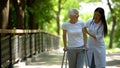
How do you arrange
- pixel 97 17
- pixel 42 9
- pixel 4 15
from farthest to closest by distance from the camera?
1. pixel 42 9
2. pixel 4 15
3. pixel 97 17

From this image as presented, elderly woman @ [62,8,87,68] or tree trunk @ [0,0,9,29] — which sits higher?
tree trunk @ [0,0,9,29]

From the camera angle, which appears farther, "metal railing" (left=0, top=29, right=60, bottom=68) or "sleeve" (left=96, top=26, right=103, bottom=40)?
"metal railing" (left=0, top=29, right=60, bottom=68)

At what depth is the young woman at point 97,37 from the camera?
30.0 ft

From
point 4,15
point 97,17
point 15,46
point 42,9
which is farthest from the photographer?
point 42,9

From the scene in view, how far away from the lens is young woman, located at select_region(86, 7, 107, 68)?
9.15 m

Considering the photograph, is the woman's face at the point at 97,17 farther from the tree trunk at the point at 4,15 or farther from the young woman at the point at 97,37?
the tree trunk at the point at 4,15

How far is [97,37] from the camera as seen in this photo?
30.2 ft

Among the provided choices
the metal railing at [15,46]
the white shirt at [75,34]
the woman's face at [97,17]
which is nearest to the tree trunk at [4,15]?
the metal railing at [15,46]

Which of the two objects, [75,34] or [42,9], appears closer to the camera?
[75,34]

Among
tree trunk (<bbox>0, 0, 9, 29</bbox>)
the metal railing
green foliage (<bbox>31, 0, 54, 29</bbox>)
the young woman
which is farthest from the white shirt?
green foliage (<bbox>31, 0, 54, 29</bbox>)

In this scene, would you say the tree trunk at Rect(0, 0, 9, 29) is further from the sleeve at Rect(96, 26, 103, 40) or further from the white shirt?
the sleeve at Rect(96, 26, 103, 40)

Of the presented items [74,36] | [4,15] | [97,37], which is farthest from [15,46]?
[97,37]

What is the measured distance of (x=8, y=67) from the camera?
13203mm

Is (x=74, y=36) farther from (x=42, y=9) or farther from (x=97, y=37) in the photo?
(x=42, y=9)
